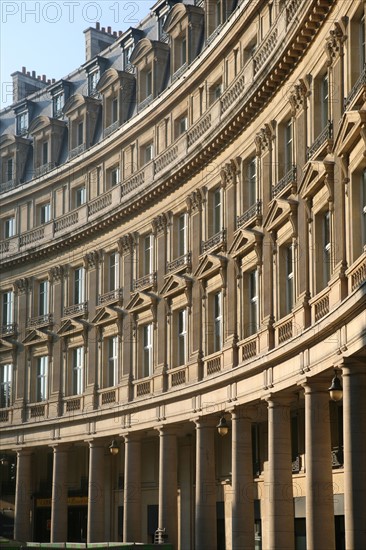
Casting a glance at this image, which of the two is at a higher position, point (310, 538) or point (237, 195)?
point (237, 195)

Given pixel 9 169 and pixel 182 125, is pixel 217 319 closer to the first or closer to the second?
pixel 182 125

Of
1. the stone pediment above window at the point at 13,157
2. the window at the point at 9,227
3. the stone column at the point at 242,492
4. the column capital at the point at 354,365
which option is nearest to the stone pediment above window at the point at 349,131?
the column capital at the point at 354,365

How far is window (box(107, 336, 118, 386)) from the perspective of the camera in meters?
58.7

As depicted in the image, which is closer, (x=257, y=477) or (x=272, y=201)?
(x=272, y=201)

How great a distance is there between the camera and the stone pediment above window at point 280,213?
127 feet

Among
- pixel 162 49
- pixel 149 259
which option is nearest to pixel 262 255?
pixel 149 259

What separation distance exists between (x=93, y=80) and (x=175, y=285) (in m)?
20.6

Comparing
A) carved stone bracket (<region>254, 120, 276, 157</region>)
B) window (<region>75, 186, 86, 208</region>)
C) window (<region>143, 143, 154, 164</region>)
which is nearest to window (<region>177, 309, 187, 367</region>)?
window (<region>143, 143, 154, 164</region>)

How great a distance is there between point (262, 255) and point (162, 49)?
18.9 metres

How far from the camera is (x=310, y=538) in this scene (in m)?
35.0

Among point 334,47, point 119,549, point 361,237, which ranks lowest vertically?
point 119,549

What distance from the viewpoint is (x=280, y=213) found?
40156 millimetres

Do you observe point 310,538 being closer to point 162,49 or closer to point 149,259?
point 149,259

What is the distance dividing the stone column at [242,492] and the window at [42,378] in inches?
929
